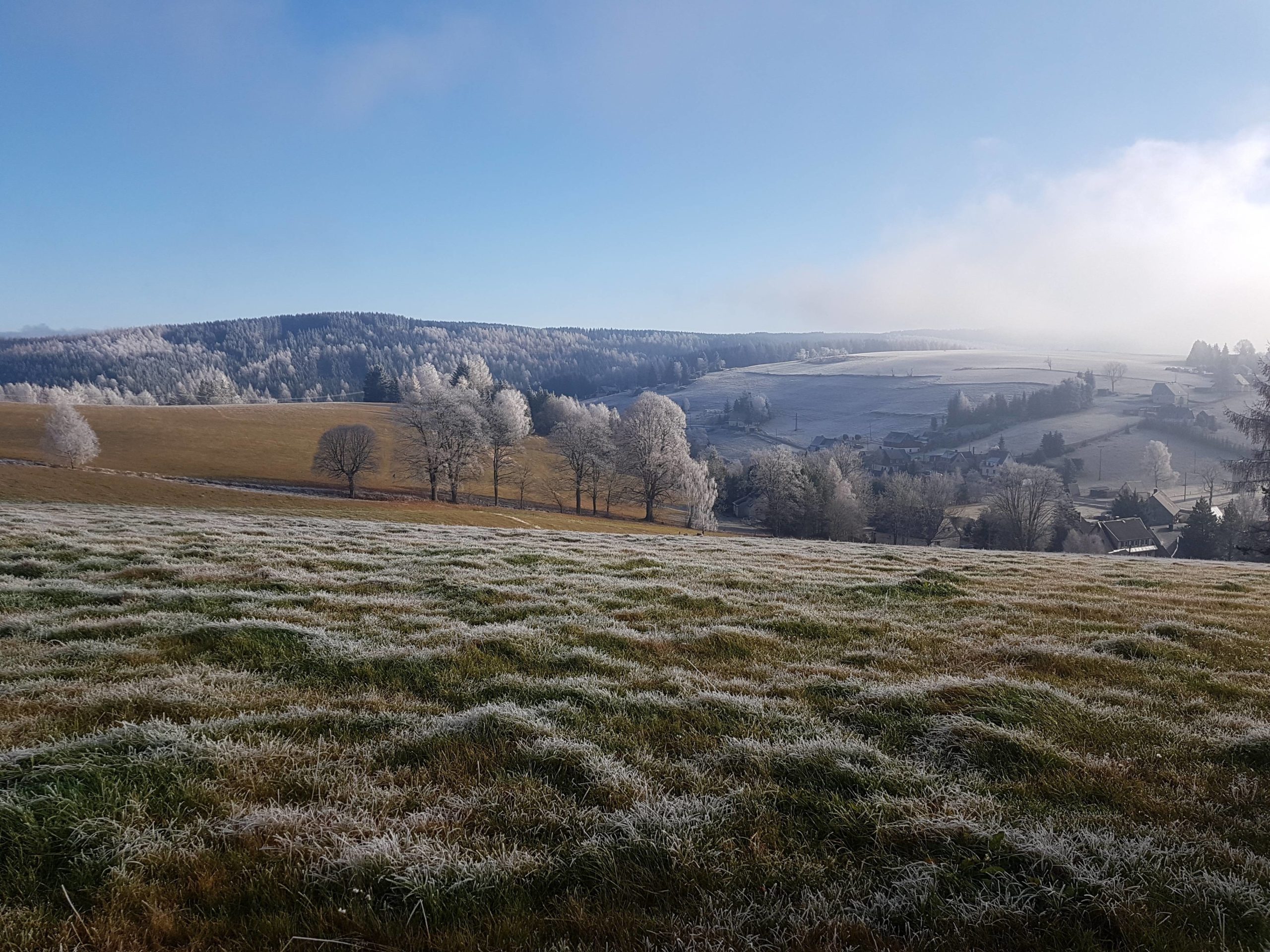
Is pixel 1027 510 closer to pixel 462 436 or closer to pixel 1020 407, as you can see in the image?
pixel 462 436

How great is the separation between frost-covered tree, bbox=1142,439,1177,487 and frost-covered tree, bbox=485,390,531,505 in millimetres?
122637

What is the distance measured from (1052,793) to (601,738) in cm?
345

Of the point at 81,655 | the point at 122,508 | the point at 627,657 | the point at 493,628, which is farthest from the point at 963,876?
the point at 122,508

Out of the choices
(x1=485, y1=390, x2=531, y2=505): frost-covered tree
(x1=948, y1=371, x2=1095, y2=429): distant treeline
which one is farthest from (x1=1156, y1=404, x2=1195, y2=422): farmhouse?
(x1=485, y1=390, x2=531, y2=505): frost-covered tree

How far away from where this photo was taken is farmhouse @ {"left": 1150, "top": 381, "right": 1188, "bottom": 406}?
16900 cm

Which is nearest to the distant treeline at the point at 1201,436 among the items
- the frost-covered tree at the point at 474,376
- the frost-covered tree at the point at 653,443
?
the frost-covered tree at the point at 653,443

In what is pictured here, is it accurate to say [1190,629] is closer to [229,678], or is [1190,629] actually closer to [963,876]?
[963,876]

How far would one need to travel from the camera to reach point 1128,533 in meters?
85.6

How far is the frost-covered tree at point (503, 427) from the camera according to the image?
68688 millimetres

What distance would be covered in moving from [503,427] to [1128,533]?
83272 millimetres

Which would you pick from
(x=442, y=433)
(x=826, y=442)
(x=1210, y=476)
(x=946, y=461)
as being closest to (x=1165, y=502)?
(x=1210, y=476)

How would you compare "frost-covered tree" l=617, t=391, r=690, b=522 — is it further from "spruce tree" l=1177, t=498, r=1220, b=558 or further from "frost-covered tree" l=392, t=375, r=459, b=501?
"spruce tree" l=1177, t=498, r=1220, b=558

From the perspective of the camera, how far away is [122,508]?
36.9 meters

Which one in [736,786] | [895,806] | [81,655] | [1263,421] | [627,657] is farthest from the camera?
[1263,421]
